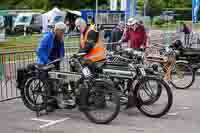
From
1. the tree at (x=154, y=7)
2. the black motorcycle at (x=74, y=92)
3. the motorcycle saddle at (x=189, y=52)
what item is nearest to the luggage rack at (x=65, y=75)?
the black motorcycle at (x=74, y=92)

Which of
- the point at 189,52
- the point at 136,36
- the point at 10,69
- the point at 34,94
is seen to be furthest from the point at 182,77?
the point at 34,94

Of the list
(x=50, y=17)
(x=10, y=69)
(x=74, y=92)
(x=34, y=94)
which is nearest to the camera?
(x=74, y=92)

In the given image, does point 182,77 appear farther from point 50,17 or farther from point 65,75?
point 50,17

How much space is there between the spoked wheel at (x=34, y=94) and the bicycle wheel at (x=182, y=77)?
421 centimetres

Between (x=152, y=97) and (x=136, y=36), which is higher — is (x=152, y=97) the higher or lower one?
the lower one

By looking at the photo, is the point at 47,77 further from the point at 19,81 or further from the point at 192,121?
the point at 192,121

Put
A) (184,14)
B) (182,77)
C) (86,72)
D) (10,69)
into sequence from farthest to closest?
(184,14) → (182,77) → (10,69) → (86,72)

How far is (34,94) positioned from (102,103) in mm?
1488

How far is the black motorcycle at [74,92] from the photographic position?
7.64m

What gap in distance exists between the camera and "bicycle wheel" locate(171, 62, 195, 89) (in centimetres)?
1153

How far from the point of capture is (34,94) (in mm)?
8523

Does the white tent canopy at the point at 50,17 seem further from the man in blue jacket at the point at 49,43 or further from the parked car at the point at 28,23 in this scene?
the man in blue jacket at the point at 49,43

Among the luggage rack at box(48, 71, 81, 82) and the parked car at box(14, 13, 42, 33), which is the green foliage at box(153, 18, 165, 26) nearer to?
the parked car at box(14, 13, 42, 33)

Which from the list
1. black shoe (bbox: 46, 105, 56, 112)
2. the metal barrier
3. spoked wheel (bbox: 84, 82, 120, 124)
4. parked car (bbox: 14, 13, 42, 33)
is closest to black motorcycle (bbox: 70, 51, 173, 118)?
spoked wheel (bbox: 84, 82, 120, 124)
